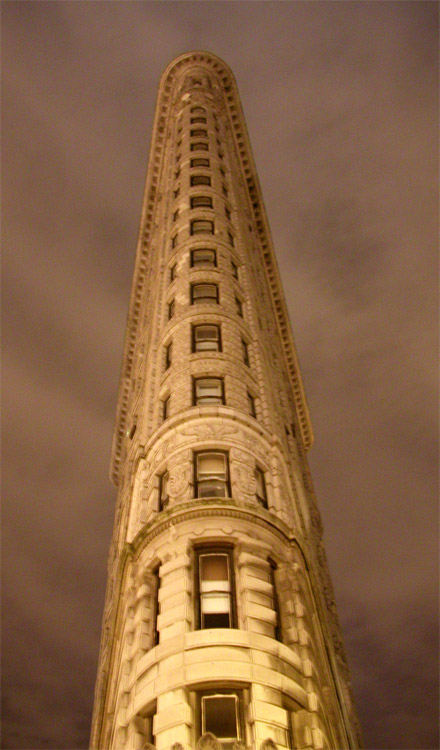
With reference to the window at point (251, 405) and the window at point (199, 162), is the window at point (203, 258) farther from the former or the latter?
the window at point (199, 162)

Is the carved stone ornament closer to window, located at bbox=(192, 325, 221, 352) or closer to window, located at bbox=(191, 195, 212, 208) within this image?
window, located at bbox=(192, 325, 221, 352)

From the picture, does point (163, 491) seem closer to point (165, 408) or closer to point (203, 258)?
point (165, 408)

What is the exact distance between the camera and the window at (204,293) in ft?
132

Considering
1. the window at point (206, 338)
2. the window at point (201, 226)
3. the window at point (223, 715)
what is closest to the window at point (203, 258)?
the window at point (201, 226)

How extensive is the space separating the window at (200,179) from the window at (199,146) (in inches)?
244

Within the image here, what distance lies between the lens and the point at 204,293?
40719 mm

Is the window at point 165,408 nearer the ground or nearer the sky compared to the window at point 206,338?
nearer the ground

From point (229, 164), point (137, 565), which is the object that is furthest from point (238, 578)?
point (229, 164)

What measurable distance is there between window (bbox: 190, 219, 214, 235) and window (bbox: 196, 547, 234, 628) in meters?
27.0

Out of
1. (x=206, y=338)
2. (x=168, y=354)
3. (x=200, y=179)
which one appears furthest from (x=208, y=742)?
(x=200, y=179)

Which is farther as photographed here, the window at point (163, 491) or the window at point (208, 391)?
the window at point (208, 391)

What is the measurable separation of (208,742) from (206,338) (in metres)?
21.9

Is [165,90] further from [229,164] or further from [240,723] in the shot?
[240,723]

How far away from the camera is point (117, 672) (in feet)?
85.8
